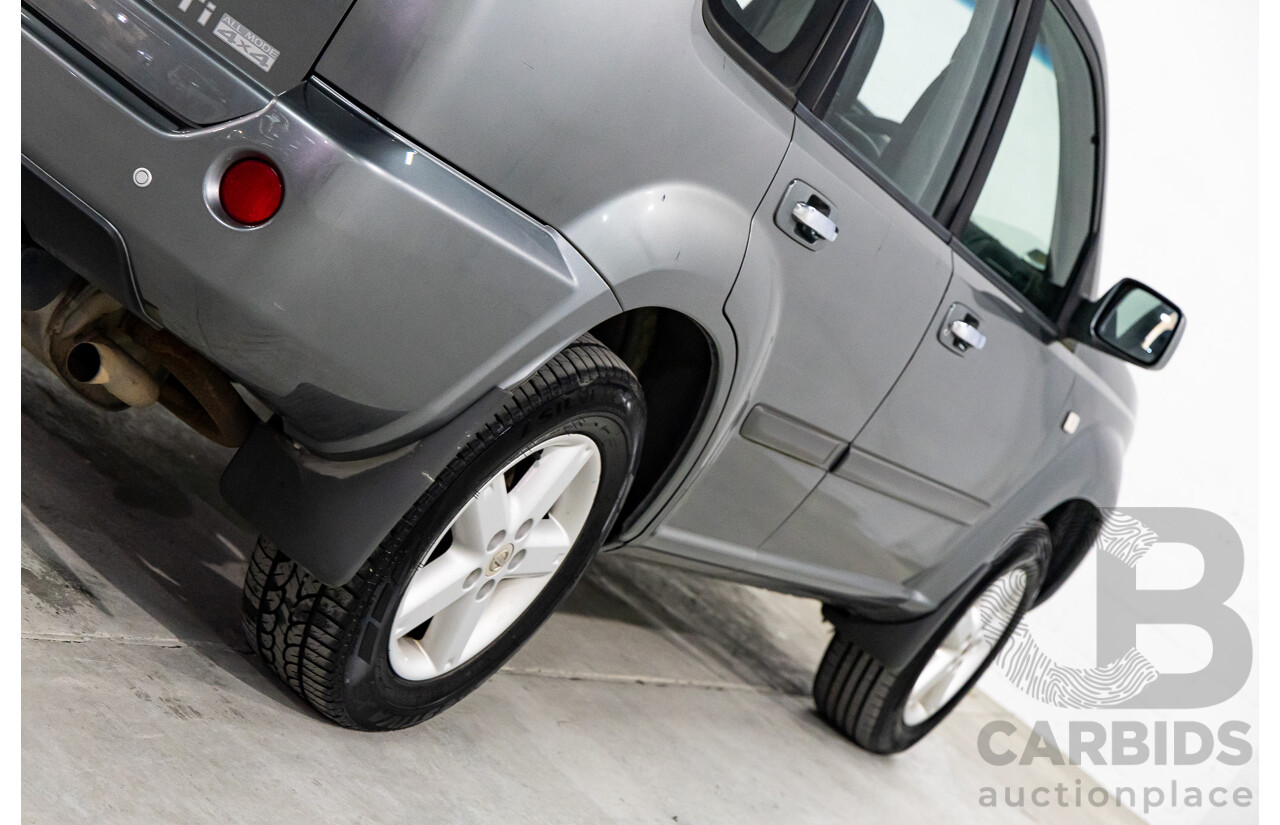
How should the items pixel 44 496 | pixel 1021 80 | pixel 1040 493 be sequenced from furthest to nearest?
pixel 1040 493 < pixel 1021 80 < pixel 44 496

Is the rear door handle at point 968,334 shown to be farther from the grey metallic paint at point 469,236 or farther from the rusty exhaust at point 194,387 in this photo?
the rusty exhaust at point 194,387

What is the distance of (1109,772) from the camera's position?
5121mm

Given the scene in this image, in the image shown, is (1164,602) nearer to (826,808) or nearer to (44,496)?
Answer: (826,808)

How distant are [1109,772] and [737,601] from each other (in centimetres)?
204

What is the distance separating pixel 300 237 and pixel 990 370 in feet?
5.85

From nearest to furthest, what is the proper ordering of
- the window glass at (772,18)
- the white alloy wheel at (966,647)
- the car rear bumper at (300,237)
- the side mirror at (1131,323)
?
the car rear bumper at (300,237) < the window glass at (772,18) < the side mirror at (1131,323) < the white alloy wheel at (966,647)

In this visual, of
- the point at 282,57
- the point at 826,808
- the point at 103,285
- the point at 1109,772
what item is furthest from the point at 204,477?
the point at 1109,772

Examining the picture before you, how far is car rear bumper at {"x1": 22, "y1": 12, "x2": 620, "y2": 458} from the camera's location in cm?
154

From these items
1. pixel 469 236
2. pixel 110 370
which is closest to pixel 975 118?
pixel 469 236

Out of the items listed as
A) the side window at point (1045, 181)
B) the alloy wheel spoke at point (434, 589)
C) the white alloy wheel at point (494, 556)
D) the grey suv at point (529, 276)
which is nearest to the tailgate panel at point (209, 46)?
the grey suv at point (529, 276)

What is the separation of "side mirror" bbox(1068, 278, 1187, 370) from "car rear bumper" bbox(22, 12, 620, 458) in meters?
1.93

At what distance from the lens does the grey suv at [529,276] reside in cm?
156

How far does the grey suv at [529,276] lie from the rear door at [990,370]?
0.05 ft

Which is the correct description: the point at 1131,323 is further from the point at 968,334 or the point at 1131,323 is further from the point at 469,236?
A: the point at 469,236
